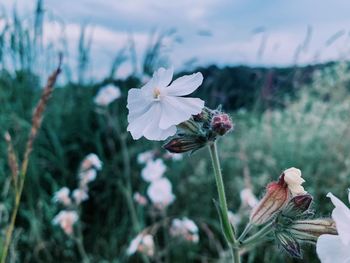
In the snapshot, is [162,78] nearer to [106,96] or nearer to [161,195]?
[161,195]

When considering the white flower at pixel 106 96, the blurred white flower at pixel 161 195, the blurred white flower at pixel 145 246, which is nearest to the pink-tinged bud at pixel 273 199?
the blurred white flower at pixel 145 246

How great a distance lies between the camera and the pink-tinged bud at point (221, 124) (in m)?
0.75

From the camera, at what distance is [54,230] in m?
2.68

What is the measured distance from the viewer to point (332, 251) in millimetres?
575

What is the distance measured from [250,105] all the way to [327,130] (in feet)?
6.98

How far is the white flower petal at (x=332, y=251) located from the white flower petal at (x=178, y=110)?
207mm

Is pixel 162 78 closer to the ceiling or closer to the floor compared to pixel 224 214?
closer to the ceiling

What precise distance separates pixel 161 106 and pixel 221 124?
82 millimetres

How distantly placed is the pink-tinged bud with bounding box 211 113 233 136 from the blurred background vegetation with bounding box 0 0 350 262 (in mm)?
1794

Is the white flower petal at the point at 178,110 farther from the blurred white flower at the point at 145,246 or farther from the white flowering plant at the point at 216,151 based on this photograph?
the blurred white flower at the point at 145,246

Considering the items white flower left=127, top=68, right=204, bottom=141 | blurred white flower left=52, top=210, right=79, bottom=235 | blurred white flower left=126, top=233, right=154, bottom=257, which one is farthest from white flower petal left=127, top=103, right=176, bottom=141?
blurred white flower left=52, top=210, right=79, bottom=235

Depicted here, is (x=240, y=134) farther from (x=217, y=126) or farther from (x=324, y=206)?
(x=217, y=126)

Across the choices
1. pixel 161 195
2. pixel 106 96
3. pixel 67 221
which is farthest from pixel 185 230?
pixel 106 96

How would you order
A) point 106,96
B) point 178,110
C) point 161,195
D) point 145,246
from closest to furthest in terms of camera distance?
point 178,110 → point 145,246 → point 161,195 → point 106,96
